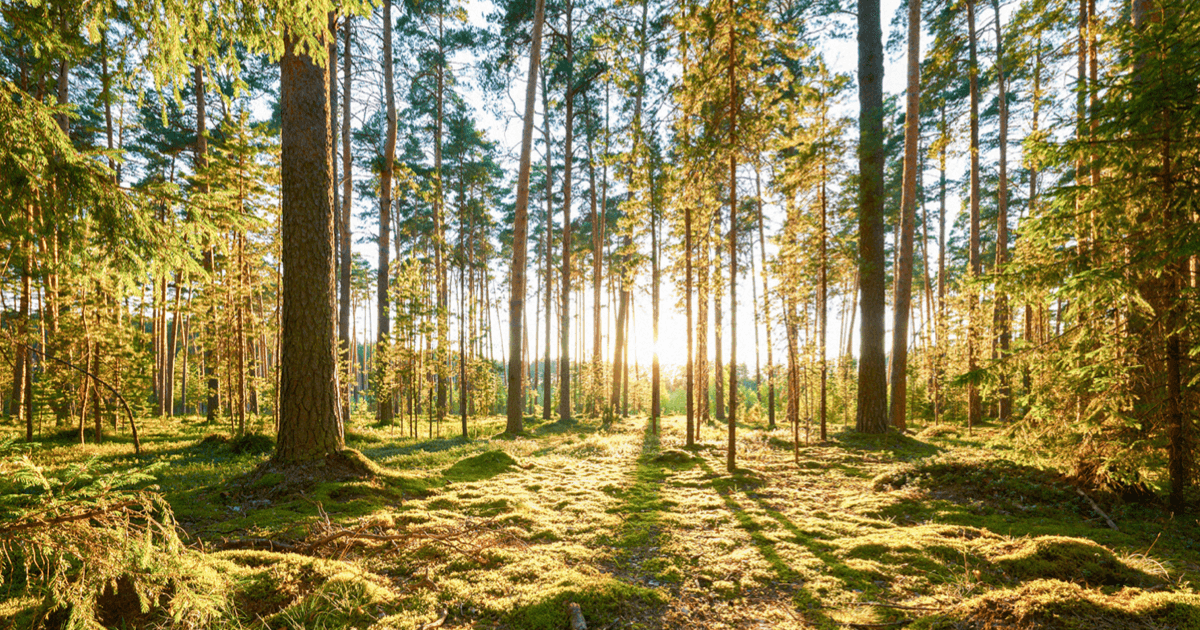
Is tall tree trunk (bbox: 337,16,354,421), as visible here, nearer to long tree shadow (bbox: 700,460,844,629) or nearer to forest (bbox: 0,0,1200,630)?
forest (bbox: 0,0,1200,630)

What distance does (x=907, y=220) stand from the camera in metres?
10.6

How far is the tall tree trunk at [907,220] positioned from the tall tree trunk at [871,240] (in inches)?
40.9

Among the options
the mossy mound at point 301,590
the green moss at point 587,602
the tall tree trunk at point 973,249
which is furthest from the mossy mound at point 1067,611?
the tall tree trunk at point 973,249

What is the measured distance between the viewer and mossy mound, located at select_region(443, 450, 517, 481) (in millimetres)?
6771

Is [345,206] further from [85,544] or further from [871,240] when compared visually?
[871,240]

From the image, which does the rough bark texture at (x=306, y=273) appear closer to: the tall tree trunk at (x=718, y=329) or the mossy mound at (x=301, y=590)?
the mossy mound at (x=301, y=590)

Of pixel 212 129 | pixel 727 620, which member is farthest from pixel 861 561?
pixel 212 129

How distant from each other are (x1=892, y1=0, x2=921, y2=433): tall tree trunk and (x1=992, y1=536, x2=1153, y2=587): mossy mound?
7.77 meters

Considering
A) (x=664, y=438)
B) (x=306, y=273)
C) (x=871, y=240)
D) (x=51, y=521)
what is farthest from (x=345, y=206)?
(x=871, y=240)

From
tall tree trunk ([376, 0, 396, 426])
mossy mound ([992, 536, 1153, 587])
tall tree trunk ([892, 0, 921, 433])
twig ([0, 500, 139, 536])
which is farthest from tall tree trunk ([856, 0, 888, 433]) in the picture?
tall tree trunk ([376, 0, 396, 426])

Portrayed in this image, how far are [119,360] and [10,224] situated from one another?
28.5 feet

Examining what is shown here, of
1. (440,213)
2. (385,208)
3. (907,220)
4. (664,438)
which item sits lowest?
(664,438)

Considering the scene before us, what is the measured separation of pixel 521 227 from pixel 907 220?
1026 cm

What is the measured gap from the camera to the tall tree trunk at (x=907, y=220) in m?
10.3
